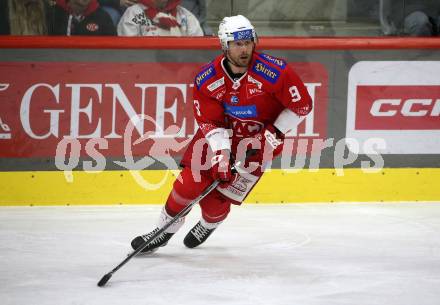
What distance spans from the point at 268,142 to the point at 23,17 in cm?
225

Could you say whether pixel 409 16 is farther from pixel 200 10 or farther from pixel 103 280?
pixel 103 280

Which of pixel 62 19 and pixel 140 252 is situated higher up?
pixel 62 19

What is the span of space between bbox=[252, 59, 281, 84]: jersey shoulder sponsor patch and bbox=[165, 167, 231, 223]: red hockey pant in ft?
Result: 1.92

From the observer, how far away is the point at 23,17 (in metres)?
5.78

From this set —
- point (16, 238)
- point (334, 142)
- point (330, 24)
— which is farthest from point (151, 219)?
point (330, 24)

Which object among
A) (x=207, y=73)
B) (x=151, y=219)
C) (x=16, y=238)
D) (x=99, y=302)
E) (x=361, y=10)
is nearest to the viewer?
(x=99, y=302)

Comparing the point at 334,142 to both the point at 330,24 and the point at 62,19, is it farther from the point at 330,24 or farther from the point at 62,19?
the point at 62,19

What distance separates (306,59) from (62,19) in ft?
5.43

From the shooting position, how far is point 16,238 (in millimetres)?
4852

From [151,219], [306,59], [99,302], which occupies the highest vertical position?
[306,59]

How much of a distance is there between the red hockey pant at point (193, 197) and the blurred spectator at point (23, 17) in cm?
188

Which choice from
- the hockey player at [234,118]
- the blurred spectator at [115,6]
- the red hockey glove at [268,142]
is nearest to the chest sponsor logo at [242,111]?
the hockey player at [234,118]

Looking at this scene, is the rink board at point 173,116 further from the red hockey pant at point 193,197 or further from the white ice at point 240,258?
the red hockey pant at point 193,197

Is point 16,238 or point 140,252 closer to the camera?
point 140,252
